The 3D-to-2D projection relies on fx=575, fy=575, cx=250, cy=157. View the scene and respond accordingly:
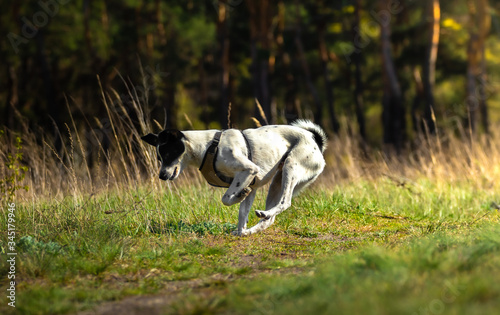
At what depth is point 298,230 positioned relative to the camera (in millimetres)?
6871

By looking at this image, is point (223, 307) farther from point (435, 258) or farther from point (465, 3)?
point (465, 3)

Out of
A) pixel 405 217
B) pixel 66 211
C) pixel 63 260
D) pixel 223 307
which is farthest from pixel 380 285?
pixel 405 217

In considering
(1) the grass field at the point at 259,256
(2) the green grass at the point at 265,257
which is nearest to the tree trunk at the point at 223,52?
(1) the grass field at the point at 259,256

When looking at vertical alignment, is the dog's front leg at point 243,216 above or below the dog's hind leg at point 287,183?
below

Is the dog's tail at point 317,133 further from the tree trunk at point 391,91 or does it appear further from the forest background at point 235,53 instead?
the forest background at point 235,53

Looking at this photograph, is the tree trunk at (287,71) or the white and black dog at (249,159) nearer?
the white and black dog at (249,159)

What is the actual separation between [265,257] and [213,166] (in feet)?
3.69

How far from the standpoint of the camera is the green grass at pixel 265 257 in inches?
140

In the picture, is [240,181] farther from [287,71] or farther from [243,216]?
[287,71]

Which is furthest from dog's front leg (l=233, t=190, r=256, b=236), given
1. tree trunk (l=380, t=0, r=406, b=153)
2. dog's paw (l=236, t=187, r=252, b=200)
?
tree trunk (l=380, t=0, r=406, b=153)

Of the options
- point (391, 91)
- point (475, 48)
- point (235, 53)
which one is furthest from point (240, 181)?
point (235, 53)

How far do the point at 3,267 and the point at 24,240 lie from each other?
55 cm

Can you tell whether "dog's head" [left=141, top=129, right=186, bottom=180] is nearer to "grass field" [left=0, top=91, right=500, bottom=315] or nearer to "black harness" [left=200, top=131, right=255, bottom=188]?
"black harness" [left=200, top=131, right=255, bottom=188]

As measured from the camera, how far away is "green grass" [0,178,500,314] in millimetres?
3557
